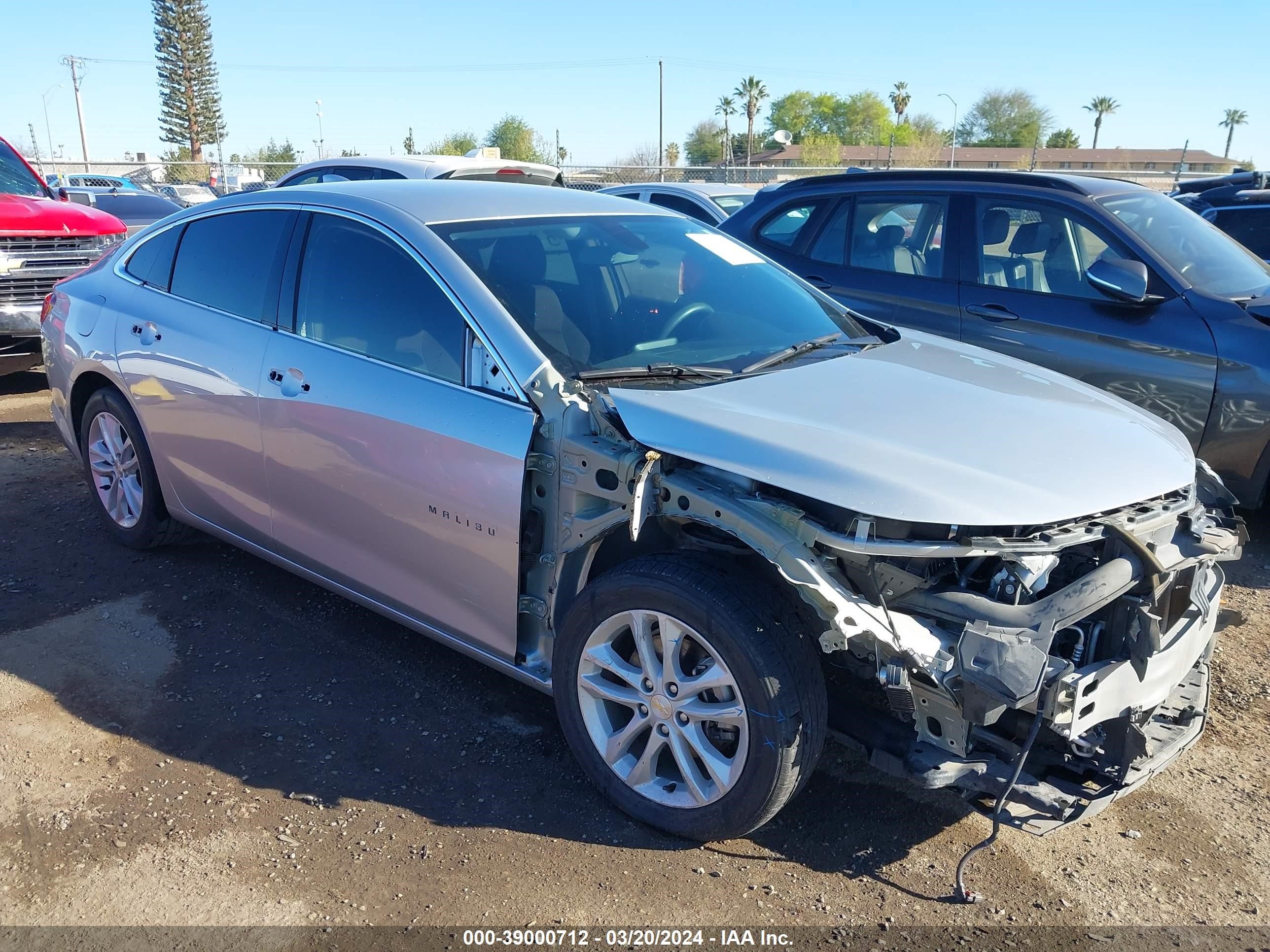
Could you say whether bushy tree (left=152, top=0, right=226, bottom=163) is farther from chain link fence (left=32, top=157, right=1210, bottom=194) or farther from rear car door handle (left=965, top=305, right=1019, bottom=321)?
rear car door handle (left=965, top=305, right=1019, bottom=321)

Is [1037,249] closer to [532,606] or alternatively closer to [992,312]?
[992,312]

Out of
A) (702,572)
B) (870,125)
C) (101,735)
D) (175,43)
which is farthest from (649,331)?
(870,125)

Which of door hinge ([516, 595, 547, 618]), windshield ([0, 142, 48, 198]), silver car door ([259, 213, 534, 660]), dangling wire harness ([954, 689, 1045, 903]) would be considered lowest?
dangling wire harness ([954, 689, 1045, 903])

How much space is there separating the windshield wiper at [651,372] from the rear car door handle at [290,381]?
3.71 ft

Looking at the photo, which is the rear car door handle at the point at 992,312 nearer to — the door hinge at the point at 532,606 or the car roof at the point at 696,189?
the door hinge at the point at 532,606

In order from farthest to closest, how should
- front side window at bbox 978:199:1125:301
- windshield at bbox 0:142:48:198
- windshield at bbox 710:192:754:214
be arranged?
windshield at bbox 710:192:754:214 → windshield at bbox 0:142:48:198 → front side window at bbox 978:199:1125:301

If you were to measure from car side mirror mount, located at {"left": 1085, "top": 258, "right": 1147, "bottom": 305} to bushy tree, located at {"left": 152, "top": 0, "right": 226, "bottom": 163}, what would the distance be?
7086 centimetres

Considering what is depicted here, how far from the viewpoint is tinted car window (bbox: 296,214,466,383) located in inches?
131

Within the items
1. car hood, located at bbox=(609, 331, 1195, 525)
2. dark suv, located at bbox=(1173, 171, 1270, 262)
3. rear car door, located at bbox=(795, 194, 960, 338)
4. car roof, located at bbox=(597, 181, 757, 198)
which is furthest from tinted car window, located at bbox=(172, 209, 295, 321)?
dark suv, located at bbox=(1173, 171, 1270, 262)

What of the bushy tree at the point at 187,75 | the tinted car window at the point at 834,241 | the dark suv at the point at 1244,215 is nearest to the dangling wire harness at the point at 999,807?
the tinted car window at the point at 834,241

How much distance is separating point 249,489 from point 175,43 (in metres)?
74.8

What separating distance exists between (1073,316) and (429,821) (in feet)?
13.6

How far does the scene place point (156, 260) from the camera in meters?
4.64

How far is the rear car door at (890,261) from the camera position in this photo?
5832 millimetres
